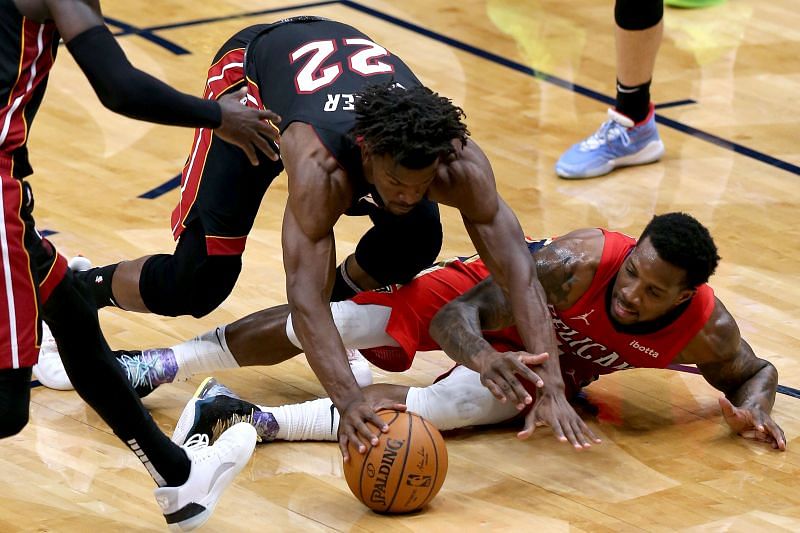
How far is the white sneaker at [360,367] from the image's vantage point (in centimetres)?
451

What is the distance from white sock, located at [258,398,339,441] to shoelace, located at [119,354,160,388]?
1.42 ft

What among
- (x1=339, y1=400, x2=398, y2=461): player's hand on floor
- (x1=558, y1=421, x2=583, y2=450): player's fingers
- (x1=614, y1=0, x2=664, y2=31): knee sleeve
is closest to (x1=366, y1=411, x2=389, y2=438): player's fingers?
(x1=339, y1=400, x2=398, y2=461): player's hand on floor

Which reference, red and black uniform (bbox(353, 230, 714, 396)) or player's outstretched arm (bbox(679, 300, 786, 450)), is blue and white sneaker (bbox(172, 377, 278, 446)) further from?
player's outstretched arm (bbox(679, 300, 786, 450))

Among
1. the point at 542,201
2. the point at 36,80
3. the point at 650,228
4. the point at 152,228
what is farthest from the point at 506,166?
the point at 36,80

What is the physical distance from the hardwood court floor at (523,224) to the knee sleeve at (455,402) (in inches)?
3.7

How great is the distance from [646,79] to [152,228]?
2567 millimetres

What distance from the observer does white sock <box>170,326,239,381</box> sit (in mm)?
4438

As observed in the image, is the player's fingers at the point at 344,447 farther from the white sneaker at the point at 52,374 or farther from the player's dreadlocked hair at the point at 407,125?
the white sneaker at the point at 52,374

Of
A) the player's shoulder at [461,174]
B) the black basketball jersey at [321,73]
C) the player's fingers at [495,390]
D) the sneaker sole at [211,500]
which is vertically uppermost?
the black basketball jersey at [321,73]

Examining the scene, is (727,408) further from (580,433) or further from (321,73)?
(321,73)

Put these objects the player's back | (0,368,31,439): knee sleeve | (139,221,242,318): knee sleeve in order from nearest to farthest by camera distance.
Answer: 1. (0,368,31,439): knee sleeve
2. the player's back
3. (139,221,242,318): knee sleeve

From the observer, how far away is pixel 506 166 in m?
6.68

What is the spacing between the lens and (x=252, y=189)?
172 inches

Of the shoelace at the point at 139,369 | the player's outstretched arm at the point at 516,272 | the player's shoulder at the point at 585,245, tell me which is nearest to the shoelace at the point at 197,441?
the shoelace at the point at 139,369
